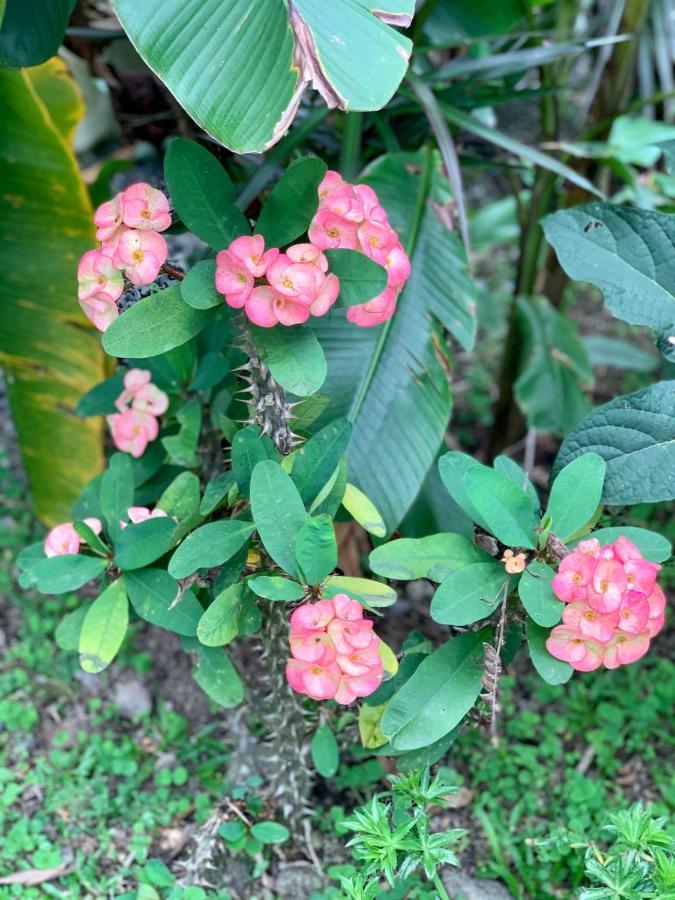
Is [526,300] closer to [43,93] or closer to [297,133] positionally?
[297,133]

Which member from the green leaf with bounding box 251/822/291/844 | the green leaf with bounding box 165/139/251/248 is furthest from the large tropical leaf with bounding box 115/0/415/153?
the green leaf with bounding box 251/822/291/844

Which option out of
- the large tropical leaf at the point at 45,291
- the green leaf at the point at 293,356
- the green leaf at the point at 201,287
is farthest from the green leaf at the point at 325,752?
the large tropical leaf at the point at 45,291

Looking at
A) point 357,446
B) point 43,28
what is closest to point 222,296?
point 357,446

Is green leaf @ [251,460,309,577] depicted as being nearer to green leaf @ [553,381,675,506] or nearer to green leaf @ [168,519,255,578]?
green leaf @ [168,519,255,578]

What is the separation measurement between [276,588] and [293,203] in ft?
1.48

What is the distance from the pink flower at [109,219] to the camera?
1.03 metres

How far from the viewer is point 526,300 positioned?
2.05m

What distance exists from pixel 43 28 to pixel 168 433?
2.16 ft

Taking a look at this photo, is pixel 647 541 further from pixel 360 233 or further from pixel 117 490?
pixel 117 490

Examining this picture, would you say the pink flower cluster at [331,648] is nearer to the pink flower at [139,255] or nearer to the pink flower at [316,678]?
the pink flower at [316,678]

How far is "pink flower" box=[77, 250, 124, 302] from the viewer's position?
1031 mm

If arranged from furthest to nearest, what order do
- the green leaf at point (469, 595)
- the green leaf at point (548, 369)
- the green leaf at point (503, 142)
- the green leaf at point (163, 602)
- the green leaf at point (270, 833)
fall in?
the green leaf at point (548, 369) < the green leaf at point (503, 142) < the green leaf at point (270, 833) < the green leaf at point (163, 602) < the green leaf at point (469, 595)

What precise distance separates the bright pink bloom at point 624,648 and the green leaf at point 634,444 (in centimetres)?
18

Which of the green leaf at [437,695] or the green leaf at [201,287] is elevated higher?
the green leaf at [201,287]
